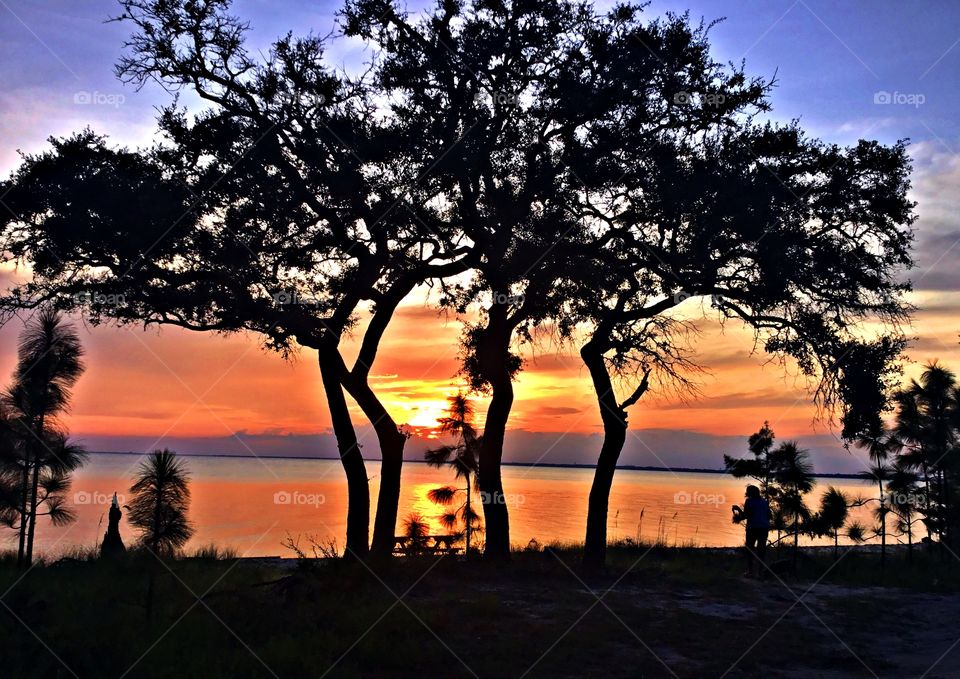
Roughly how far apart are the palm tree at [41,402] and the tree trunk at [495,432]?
30.0 ft

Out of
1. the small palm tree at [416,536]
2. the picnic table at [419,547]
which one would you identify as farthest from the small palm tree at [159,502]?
the small palm tree at [416,536]

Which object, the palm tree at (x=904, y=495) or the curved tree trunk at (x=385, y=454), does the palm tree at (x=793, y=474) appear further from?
the curved tree trunk at (x=385, y=454)

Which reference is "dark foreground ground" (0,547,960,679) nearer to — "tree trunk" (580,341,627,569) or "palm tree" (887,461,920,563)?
"tree trunk" (580,341,627,569)

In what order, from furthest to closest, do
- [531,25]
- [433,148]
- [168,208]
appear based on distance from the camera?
1. [531,25]
2. [433,148]
3. [168,208]

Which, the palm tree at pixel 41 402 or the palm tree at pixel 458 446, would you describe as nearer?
the palm tree at pixel 41 402

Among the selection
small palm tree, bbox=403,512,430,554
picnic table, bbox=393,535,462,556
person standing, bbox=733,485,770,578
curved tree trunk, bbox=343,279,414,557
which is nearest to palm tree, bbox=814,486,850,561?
person standing, bbox=733,485,770,578

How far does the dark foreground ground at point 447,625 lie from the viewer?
981 centimetres

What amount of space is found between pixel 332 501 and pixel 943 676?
263 feet

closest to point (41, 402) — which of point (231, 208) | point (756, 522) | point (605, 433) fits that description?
point (231, 208)

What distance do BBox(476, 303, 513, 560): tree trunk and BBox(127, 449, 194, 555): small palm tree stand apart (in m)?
9.30

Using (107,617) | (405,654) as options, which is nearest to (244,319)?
(107,617)

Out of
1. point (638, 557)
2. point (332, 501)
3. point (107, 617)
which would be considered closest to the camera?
point (107, 617)

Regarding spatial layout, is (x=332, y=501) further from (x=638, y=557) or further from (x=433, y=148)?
(x=433, y=148)

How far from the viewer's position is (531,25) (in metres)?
17.8
